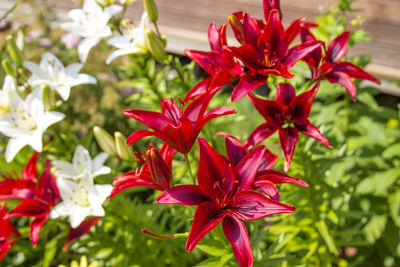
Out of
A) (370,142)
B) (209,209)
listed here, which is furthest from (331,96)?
(209,209)

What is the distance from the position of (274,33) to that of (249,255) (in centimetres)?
42

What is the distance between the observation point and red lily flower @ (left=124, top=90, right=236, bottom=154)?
0.72m

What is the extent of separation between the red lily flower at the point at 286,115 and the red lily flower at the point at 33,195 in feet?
1.61

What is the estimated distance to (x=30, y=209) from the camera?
0.94 metres

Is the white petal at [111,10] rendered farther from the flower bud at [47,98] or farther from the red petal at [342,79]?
the red petal at [342,79]

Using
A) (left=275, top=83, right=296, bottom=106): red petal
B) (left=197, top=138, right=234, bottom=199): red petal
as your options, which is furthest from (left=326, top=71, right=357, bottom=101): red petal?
(left=197, top=138, right=234, bottom=199): red petal

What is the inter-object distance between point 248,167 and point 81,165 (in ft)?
1.57

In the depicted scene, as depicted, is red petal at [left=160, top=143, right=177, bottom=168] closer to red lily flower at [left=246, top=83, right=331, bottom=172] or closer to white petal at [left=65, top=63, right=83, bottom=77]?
red lily flower at [left=246, top=83, right=331, bottom=172]

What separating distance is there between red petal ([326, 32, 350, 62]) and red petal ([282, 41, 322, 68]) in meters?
0.11

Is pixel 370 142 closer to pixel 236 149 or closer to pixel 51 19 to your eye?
pixel 236 149

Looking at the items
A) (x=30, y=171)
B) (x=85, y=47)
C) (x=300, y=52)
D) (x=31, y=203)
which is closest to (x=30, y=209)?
(x=31, y=203)

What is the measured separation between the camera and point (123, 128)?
2.13 metres

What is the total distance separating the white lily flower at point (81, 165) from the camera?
3.32 ft

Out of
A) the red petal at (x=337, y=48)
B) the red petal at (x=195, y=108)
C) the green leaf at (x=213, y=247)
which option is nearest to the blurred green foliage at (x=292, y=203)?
the green leaf at (x=213, y=247)
